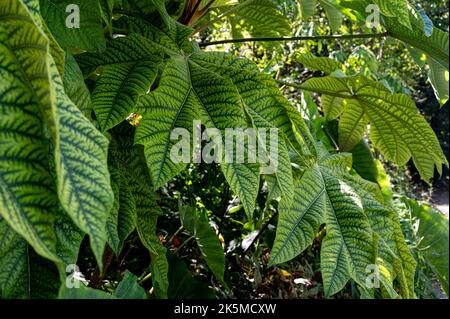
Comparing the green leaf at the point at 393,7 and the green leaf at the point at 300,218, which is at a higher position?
the green leaf at the point at 393,7

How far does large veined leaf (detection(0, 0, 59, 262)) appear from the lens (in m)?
0.33

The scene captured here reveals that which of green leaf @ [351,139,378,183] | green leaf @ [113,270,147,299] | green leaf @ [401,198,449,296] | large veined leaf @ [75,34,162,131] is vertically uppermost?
large veined leaf @ [75,34,162,131]

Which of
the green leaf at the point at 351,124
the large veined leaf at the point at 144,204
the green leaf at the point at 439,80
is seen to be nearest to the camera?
the large veined leaf at the point at 144,204

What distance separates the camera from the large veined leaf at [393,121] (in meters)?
1.01

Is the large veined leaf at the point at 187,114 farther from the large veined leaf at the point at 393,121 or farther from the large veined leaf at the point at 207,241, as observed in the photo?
the large veined leaf at the point at 207,241

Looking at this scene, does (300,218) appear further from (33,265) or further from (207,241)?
(207,241)

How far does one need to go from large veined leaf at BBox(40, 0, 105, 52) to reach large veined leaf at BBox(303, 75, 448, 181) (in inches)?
20.5

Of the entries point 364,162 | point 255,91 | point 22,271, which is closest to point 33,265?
point 22,271

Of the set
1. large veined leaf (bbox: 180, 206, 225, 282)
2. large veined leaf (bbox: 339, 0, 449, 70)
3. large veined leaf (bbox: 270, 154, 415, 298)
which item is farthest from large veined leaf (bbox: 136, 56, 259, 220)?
large veined leaf (bbox: 180, 206, 225, 282)

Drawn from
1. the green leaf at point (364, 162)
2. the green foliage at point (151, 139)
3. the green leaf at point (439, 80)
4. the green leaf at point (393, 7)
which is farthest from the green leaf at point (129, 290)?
the green leaf at point (364, 162)

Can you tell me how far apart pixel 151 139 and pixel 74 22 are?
160 millimetres

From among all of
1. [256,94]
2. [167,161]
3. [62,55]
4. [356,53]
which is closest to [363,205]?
[256,94]

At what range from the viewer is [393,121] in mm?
1072

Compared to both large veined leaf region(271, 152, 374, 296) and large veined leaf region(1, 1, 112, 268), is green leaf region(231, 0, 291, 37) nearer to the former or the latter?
large veined leaf region(271, 152, 374, 296)
